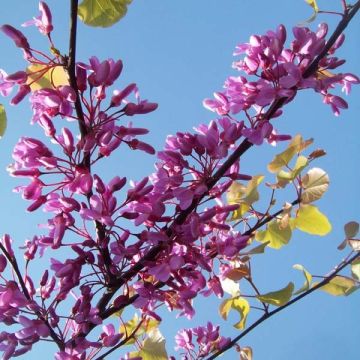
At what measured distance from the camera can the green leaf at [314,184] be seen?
83 cm

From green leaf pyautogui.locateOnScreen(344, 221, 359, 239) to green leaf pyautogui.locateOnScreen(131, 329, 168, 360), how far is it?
393mm

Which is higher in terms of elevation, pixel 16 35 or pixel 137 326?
pixel 16 35

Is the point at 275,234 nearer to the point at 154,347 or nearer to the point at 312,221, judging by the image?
the point at 312,221

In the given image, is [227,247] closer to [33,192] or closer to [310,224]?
[310,224]

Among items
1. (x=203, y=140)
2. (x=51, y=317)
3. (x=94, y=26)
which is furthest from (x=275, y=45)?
(x=51, y=317)

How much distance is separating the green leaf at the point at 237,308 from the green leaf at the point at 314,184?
9.1 inches

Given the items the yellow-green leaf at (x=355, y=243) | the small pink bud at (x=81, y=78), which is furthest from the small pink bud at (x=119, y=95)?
the yellow-green leaf at (x=355, y=243)

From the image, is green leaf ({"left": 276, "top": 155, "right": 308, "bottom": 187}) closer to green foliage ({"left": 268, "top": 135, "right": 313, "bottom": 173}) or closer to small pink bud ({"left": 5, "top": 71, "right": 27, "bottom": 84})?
green foliage ({"left": 268, "top": 135, "right": 313, "bottom": 173})

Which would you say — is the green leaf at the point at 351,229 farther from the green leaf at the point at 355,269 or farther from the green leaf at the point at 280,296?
the green leaf at the point at 280,296

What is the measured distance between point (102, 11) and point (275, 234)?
1.56 feet

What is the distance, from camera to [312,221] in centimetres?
86

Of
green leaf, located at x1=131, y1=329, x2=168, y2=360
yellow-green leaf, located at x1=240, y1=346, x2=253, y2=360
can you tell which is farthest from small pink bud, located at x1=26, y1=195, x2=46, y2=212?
yellow-green leaf, located at x1=240, y1=346, x2=253, y2=360

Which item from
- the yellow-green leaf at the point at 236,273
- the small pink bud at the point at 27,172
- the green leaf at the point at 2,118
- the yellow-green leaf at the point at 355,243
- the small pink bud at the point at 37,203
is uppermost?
the green leaf at the point at 2,118

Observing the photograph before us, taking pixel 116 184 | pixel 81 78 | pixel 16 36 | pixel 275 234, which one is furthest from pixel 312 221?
pixel 16 36
